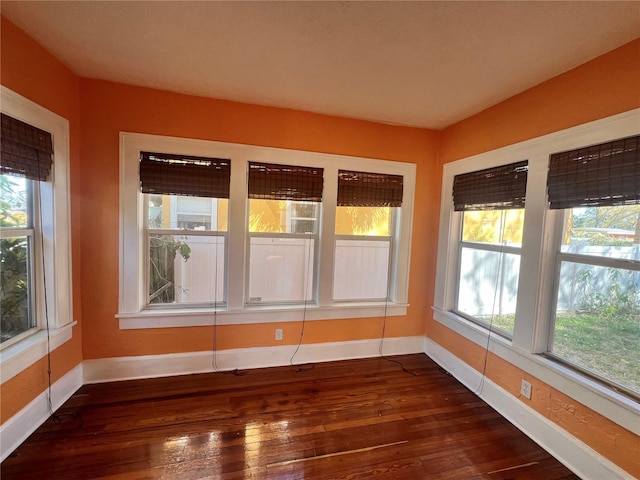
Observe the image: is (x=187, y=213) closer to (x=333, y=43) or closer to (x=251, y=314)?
(x=251, y=314)

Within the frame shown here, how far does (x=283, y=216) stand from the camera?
111 inches

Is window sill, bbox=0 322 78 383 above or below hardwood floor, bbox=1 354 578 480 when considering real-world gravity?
above

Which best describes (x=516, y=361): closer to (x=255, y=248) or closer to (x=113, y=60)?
(x=255, y=248)

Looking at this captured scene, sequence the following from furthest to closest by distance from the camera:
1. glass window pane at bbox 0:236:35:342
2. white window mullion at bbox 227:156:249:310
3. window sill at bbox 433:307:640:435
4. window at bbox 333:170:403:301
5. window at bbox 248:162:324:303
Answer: window at bbox 333:170:403:301, window at bbox 248:162:324:303, white window mullion at bbox 227:156:249:310, glass window pane at bbox 0:236:35:342, window sill at bbox 433:307:640:435

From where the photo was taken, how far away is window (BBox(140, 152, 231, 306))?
2443 mm

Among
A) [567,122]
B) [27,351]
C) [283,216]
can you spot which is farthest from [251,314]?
[567,122]

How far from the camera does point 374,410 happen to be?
7.30 feet

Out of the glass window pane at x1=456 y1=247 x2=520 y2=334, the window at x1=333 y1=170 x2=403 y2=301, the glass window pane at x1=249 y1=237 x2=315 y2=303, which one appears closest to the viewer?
the glass window pane at x1=456 y1=247 x2=520 y2=334

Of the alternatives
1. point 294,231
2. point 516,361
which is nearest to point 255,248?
point 294,231

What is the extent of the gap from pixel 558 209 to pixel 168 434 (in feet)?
10.1

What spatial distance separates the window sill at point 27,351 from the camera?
1.65 m

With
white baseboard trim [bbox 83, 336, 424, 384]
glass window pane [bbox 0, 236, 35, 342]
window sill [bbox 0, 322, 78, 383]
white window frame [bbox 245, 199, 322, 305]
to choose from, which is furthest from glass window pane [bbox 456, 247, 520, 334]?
glass window pane [bbox 0, 236, 35, 342]

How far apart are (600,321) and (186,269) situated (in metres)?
3.12

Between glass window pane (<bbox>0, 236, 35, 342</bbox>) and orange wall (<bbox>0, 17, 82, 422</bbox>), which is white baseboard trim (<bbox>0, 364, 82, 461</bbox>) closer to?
orange wall (<bbox>0, 17, 82, 422</bbox>)
